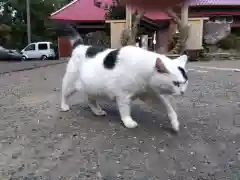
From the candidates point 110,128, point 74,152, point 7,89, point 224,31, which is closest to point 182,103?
point 110,128

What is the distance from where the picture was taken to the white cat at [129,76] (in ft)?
12.0

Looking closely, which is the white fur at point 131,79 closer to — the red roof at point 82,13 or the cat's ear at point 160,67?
the cat's ear at point 160,67

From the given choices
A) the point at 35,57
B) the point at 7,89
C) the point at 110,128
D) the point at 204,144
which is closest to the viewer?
the point at 204,144

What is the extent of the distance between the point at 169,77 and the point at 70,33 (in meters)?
2.08

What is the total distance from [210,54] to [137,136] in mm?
15669

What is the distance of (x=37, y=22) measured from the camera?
138 ft

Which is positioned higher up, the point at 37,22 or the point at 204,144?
the point at 37,22

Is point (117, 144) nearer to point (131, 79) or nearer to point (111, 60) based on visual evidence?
point (131, 79)

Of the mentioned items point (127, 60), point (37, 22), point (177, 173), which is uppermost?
point (37, 22)

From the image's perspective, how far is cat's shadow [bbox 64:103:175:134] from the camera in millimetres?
4372

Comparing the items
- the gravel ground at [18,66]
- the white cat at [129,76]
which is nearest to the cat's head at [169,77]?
the white cat at [129,76]

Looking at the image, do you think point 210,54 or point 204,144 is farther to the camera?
point 210,54

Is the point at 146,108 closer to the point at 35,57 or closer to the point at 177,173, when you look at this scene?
the point at 177,173

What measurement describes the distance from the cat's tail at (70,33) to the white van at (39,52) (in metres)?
23.7
